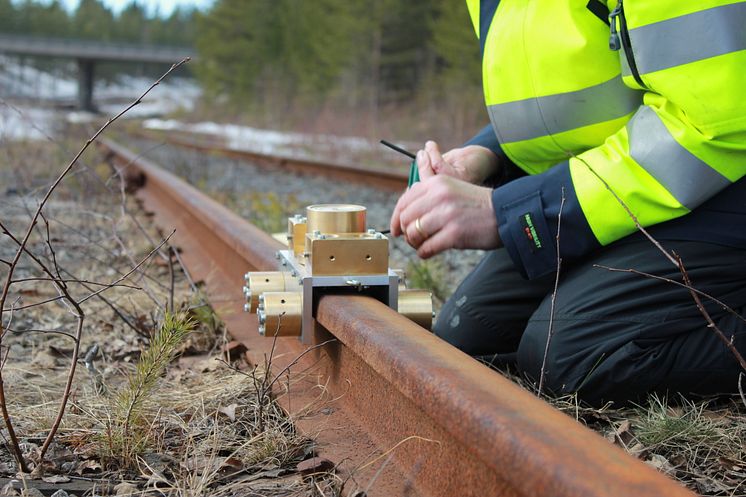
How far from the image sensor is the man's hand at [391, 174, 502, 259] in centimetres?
252

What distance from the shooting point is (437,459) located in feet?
5.31

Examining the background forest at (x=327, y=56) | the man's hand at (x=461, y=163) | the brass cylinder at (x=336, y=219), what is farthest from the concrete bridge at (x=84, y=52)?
the brass cylinder at (x=336, y=219)

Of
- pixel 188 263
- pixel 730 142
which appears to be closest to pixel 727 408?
pixel 730 142

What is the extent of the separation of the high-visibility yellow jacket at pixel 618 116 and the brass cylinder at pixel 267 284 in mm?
609

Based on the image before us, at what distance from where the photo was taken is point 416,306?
92.4 inches

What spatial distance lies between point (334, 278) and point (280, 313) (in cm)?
16

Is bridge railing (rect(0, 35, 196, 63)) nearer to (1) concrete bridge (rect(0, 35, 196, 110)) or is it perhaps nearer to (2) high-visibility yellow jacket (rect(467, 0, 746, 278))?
(1) concrete bridge (rect(0, 35, 196, 110))

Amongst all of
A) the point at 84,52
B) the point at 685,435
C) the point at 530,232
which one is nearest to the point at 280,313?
the point at 530,232

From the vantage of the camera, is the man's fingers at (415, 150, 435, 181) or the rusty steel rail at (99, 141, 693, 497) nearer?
the rusty steel rail at (99, 141, 693, 497)

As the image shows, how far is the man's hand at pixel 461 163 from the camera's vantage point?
9.45 feet

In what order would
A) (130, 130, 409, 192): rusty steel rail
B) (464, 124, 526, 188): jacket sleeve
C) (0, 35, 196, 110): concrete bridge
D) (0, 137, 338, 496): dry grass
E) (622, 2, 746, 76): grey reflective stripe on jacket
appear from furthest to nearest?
(0, 35, 196, 110): concrete bridge, (130, 130, 409, 192): rusty steel rail, (464, 124, 526, 188): jacket sleeve, (622, 2, 746, 76): grey reflective stripe on jacket, (0, 137, 338, 496): dry grass

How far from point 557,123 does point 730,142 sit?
637 millimetres

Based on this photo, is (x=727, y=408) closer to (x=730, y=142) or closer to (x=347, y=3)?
(x=730, y=142)

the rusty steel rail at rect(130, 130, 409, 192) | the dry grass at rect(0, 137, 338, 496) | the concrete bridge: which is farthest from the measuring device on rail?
the concrete bridge
